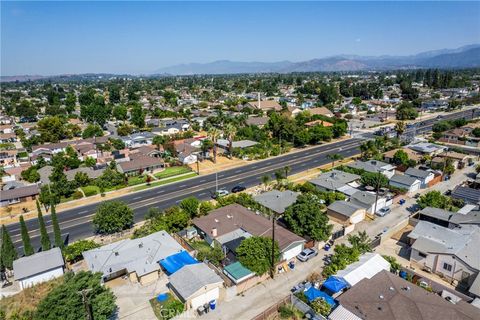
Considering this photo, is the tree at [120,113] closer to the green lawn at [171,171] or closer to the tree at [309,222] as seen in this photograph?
the green lawn at [171,171]

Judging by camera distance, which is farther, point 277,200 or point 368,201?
point 277,200

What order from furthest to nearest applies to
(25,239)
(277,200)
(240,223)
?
1. (277,200)
2. (240,223)
3. (25,239)

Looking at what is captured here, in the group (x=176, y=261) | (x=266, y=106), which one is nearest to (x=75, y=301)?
(x=176, y=261)

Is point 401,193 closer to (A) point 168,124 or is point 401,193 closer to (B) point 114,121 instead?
(A) point 168,124

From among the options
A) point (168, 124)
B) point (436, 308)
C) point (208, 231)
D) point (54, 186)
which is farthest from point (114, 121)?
point (436, 308)

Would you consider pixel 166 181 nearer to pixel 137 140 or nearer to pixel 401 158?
pixel 137 140

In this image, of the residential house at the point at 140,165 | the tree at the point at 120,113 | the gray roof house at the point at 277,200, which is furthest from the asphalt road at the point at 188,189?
the tree at the point at 120,113
